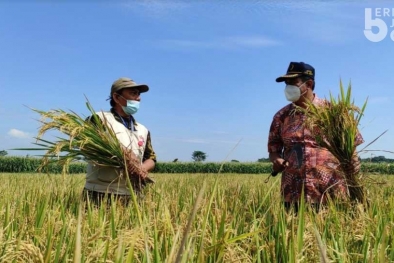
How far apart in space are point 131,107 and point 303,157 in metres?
1.52

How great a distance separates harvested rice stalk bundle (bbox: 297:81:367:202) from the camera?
308 centimetres

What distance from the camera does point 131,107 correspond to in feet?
12.2

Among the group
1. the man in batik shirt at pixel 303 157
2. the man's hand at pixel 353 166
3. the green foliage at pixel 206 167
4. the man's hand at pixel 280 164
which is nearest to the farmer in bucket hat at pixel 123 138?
the man's hand at pixel 280 164

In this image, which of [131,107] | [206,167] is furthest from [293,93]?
[206,167]

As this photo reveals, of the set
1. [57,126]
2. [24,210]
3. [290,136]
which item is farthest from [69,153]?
[290,136]

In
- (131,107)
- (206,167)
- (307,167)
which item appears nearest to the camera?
(307,167)

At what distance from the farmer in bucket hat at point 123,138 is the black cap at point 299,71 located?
1.26 m

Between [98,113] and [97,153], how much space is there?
1.10 feet

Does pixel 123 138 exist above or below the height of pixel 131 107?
below

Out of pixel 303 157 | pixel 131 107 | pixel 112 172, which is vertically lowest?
pixel 112 172

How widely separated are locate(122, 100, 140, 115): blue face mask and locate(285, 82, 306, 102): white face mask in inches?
51.0

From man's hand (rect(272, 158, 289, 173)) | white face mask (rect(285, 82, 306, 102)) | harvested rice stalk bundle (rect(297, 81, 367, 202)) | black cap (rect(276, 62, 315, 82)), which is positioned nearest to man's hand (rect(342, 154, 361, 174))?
harvested rice stalk bundle (rect(297, 81, 367, 202))

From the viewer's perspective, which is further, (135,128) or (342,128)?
(135,128)

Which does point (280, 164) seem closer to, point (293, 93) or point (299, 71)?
point (293, 93)
